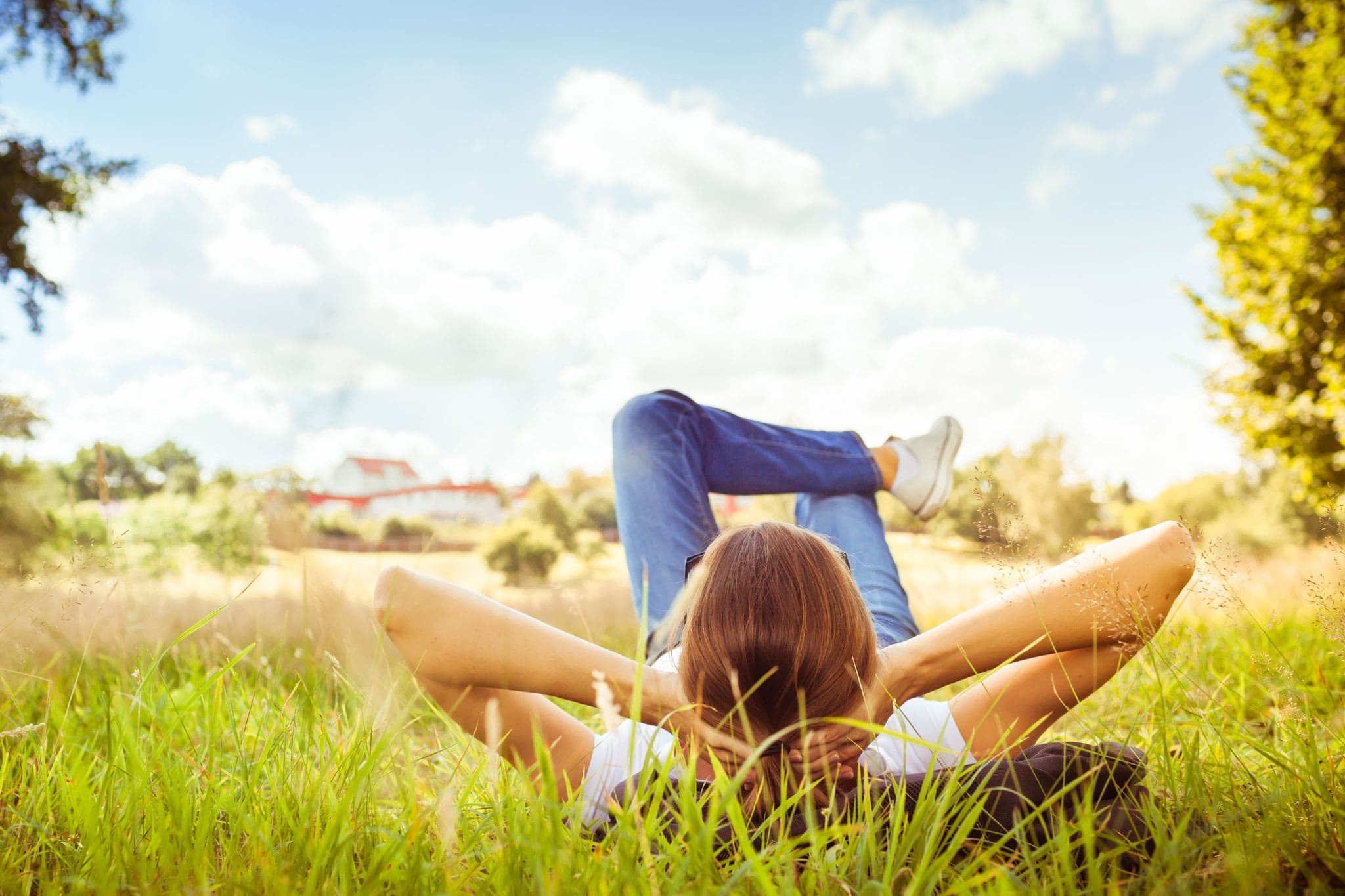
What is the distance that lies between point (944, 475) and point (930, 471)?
7cm

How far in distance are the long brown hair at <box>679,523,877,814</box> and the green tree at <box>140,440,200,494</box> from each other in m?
9.79

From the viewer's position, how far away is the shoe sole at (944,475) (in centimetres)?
280

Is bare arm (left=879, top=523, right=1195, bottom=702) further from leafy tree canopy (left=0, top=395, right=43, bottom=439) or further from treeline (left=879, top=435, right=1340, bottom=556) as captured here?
leafy tree canopy (left=0, top=395, right=43, bottom=439)

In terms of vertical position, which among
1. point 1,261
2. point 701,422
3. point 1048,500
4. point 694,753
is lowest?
point 1048,500

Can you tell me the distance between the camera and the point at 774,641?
1291 mm

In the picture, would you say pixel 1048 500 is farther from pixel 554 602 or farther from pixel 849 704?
pixel 849 704

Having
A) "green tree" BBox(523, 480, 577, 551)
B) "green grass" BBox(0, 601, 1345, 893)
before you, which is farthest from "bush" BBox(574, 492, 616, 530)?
"green grass" BBox(0, 601, 1345, 893)

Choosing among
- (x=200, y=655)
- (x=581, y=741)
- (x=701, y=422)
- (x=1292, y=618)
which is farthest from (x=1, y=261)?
(x=1292, y=618)

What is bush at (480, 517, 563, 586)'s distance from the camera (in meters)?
14.5

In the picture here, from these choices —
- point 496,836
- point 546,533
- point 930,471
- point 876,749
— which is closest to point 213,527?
point 546,533

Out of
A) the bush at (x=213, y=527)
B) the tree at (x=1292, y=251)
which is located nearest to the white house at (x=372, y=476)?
the bush at (x=213, y=527)

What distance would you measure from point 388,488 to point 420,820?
77.5ft

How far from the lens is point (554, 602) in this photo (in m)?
5.23

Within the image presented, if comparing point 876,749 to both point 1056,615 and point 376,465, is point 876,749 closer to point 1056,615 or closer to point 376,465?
point 1056,615
